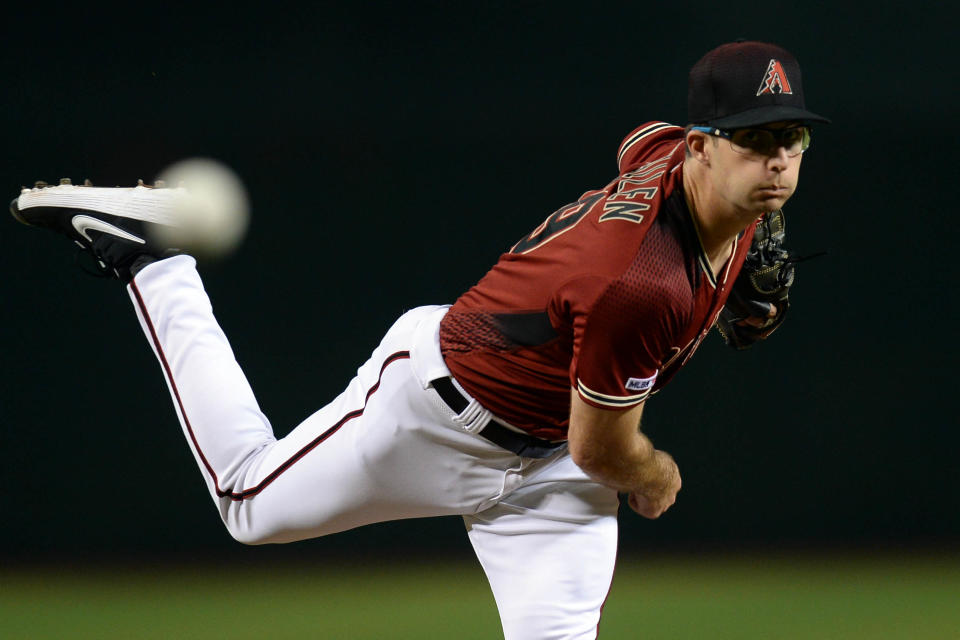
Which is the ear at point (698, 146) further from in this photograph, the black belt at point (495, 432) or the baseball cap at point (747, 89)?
the black belt at point (495, 432)

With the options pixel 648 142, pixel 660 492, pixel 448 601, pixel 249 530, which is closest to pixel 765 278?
pixel 648 142

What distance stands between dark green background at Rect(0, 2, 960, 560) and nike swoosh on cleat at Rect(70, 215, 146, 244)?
1548mm

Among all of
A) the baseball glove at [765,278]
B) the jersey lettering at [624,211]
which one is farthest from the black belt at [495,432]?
the baseball glove at [765,278]

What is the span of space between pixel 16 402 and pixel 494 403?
9.08 ft

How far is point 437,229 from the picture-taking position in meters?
4.27

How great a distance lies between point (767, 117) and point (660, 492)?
2.65 feet

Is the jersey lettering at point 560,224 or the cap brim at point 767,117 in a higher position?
the cap brim at point 767,117

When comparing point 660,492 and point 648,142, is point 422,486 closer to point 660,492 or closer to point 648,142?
point 660,492

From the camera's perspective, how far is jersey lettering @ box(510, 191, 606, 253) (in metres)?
1.98

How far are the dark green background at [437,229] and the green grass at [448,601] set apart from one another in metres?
0.16

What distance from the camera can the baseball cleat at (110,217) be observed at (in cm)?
260

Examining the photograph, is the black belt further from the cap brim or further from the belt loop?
the cap brim

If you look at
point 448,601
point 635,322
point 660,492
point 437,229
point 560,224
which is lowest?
point 448,601

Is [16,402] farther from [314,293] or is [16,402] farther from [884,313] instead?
[884,313]
